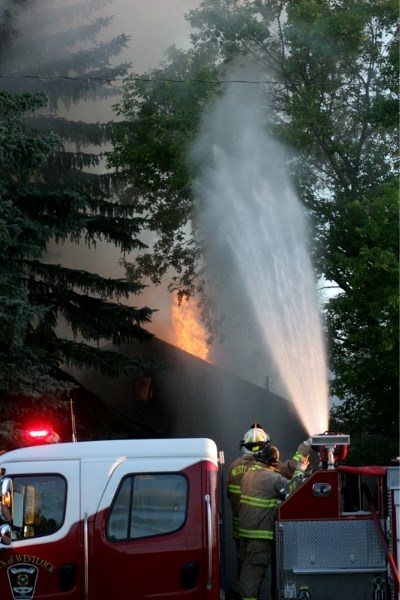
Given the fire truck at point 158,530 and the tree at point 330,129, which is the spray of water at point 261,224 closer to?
the tree at point 330,129

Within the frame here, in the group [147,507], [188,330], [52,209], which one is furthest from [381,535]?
[188,330]

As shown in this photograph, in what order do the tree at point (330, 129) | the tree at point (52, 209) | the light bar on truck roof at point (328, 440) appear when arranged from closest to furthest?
the light bar on truck roof at point (328, 440), the tree at point (52, 209), the tree at point (330, 129)

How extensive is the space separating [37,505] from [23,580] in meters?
0.50

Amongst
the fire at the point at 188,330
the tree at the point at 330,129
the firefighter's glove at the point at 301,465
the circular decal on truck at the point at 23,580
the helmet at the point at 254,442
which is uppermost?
the tree at the point at 330,129

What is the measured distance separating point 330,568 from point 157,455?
4.58 feet

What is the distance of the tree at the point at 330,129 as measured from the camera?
17344mm

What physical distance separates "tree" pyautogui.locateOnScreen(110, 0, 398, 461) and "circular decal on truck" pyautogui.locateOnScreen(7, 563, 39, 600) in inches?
421

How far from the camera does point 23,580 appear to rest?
681 centimetres

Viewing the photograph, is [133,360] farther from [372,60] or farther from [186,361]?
[372,60]

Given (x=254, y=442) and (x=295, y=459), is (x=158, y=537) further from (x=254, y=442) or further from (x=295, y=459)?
(x=254, y=442)

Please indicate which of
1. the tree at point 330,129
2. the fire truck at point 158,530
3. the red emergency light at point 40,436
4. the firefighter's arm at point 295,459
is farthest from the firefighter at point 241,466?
the tree at point 330,129

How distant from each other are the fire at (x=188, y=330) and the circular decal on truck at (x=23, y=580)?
725 inches

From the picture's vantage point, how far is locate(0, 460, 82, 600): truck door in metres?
6.77

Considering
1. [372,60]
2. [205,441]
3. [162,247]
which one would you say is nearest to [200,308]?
[162,247]
